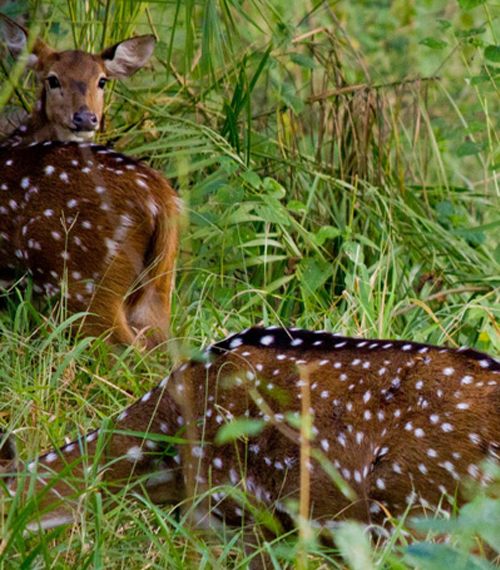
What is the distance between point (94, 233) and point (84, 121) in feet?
2.71

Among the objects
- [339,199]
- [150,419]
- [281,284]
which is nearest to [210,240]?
[281,284]

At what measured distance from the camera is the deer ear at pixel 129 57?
17.9 ft

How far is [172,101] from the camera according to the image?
5.70 m

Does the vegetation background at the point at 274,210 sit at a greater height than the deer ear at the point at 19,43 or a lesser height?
lesser

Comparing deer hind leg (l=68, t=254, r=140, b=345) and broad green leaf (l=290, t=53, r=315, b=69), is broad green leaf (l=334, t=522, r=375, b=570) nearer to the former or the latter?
deer hind leg (l=68, t=254, r=140, b=345)

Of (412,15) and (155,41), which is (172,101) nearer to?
(155,41)

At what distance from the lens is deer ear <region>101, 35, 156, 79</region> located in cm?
546

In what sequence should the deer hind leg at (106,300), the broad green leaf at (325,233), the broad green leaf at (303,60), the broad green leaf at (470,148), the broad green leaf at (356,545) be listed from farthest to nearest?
1. the broad green leaf at (303,60)
2. the broad green leaf at (470,148)
3. the broad green leaf at (325,233)
4. the deer hind leg at (106,300)
5. the broad green leaf at (356,545)

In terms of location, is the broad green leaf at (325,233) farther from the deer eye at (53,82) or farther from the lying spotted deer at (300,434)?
the lying spotted deer at (300,434)

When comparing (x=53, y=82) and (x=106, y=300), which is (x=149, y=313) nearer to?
(x=106, y=300)

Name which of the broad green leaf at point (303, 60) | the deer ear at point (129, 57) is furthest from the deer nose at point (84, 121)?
the broad green leaf at point (303, 60)

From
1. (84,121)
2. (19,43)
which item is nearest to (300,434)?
(84,121)

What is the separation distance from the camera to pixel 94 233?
4625 millimetres

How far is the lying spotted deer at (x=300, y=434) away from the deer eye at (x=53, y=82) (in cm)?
237
